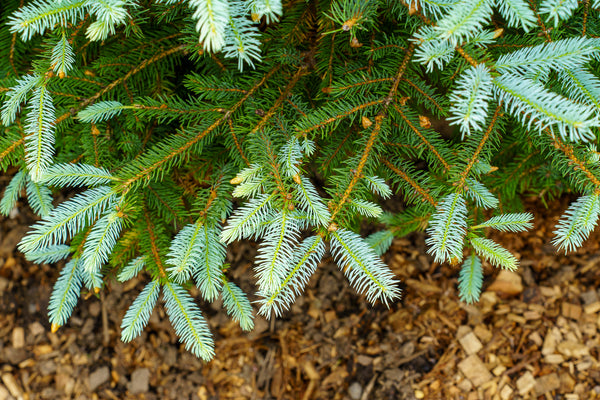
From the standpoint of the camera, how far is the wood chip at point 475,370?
1.91 metres

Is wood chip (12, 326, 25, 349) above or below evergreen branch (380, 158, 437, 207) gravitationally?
below

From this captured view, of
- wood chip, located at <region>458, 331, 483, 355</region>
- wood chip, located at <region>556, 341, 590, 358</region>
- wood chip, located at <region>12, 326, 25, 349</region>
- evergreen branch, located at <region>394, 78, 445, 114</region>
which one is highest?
evergreen branch, located at <region>394, 78, 445, 114</region>

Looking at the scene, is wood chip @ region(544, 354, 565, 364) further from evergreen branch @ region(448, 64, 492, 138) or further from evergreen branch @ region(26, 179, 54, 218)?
evergreen branch @ region(26, 179, 54, 218)

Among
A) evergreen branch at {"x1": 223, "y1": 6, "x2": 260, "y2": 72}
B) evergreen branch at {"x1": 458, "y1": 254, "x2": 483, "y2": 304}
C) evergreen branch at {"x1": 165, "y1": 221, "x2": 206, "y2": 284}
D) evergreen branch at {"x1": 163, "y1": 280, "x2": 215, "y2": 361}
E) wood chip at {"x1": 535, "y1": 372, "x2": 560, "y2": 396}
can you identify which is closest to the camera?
evergreen branch at {"x1": 223, "y1": 6, "x2": 260, "y2": 72}

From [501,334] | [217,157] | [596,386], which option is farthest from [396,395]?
[217,157]

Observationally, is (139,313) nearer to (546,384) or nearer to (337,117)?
(337,117)

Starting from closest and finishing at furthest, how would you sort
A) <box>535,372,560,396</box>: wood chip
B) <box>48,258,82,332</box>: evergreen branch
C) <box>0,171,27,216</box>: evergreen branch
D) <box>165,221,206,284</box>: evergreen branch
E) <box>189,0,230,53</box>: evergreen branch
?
<box>189,0,230,53</box>: evergreen branch, <box>165,221,206,284</box>: evergreen branch, <box>48,258,82,332</box>: evergreen branch, <box>0,171,27,216</box>: evergreen branch, <box>535,372,560,396</box>: wood chip

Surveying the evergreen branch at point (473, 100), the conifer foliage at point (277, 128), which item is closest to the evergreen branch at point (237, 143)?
the conifer foliage at point (277, 128)

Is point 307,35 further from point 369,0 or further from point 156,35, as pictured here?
point 156,35

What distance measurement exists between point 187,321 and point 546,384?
1.64m

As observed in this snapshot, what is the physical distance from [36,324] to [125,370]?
0.50m

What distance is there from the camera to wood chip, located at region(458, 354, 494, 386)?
1911mm

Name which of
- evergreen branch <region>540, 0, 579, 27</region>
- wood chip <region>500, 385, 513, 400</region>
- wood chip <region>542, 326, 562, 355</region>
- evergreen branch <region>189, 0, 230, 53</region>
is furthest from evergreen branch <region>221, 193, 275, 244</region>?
wood chip <region>542, 326, 562, 355</region>

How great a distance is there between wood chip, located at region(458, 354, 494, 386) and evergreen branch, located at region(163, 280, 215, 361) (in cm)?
125
